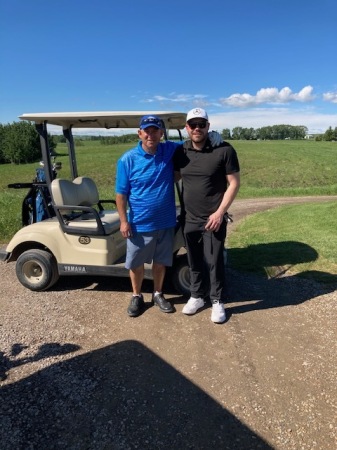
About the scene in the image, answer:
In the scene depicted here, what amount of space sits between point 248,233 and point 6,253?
4.89m

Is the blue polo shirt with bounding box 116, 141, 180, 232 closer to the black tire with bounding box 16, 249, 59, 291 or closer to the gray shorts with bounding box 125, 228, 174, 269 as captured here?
the gray shorts with bounding box 125, 228, 174, 269

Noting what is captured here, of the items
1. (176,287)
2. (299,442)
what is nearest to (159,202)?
(176,287)

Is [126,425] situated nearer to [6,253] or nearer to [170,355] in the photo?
[170,355]

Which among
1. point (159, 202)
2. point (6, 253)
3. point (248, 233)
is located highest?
point (159, 202)

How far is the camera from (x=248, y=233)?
26.0 ft

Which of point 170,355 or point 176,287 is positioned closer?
point 170,355

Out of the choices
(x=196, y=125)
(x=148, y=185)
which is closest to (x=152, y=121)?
(x=196, y=125)

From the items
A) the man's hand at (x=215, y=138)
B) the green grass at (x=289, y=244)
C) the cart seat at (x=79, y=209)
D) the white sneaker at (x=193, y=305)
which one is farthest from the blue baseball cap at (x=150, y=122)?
the green grass at (x=289, y=244)

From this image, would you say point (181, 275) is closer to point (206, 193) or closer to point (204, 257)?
point (204, 257)

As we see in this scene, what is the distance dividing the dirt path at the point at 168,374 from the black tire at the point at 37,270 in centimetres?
20

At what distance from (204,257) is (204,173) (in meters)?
0.95

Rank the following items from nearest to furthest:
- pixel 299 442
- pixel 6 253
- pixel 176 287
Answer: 1. pixel 299 442
2. pixel 176 287
3. pixel 6 253

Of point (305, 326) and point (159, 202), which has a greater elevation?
point (159, 202)

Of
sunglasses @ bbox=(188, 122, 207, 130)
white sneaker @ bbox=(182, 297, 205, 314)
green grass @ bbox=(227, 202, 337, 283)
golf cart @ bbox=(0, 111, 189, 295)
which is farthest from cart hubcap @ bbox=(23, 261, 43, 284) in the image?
green grass @ bbox=(227, 202, 337, 283)
